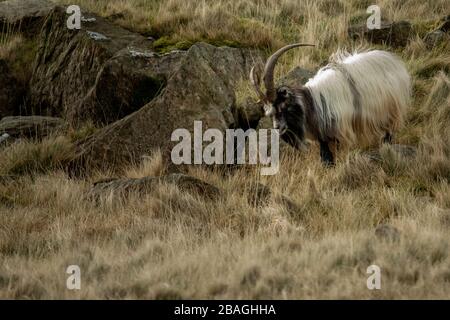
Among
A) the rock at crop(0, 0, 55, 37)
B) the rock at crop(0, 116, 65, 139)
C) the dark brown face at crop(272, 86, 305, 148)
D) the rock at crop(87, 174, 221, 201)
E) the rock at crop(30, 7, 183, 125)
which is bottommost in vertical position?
the rock at crop(87, 174, 221, 201)

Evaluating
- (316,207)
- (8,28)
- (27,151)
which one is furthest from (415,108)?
(8,28)

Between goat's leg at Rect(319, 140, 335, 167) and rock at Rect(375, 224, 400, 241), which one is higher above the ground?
goat's leg at Rect(319, 140, 335, 167)

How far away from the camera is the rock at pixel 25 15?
1169 centimetres

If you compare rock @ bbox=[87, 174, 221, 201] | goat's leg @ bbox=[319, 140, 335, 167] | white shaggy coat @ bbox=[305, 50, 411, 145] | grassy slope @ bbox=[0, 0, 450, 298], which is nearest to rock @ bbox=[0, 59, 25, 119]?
grassy slope @ bbox=[0, 0, 450, 298]

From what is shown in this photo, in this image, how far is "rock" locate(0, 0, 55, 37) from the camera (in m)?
11.7

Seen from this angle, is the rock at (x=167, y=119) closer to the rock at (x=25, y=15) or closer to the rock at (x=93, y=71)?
the rock at (x=93, y=71)

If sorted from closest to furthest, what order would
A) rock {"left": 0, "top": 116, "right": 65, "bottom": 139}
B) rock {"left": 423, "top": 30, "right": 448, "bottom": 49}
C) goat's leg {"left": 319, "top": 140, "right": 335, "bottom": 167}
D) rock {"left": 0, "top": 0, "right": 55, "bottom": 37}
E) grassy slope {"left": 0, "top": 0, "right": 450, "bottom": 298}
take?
1. grassy slope {"left": 0, "top": 0, "right": 450, "bottom": 298}
2. goat's leg {"left": 319, "top": 140, "right": 335, "bottom": 167}
3. rock {"left": 0, "top": 116, "right": 65, "bottom": 139}
4. rock {"left": 423, "top": 30, "right": 448, "bottom": 49}
5. rock {"left": 0, "top": 0, "right": 55, "bottom": 37}

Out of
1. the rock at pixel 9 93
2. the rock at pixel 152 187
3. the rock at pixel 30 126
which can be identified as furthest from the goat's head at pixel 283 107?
the rock at pixel 9 93

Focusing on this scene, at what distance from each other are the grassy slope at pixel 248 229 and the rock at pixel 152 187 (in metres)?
0.15

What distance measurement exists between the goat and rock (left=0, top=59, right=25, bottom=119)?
4048mm

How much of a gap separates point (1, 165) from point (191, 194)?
2.69 metres

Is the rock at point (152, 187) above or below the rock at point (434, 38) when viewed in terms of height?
below

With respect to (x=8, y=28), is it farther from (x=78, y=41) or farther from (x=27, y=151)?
(x=27, y=151)

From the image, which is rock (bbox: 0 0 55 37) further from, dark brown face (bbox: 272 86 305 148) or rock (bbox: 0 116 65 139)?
dark brown face (bbox: 272 86 305 148)
